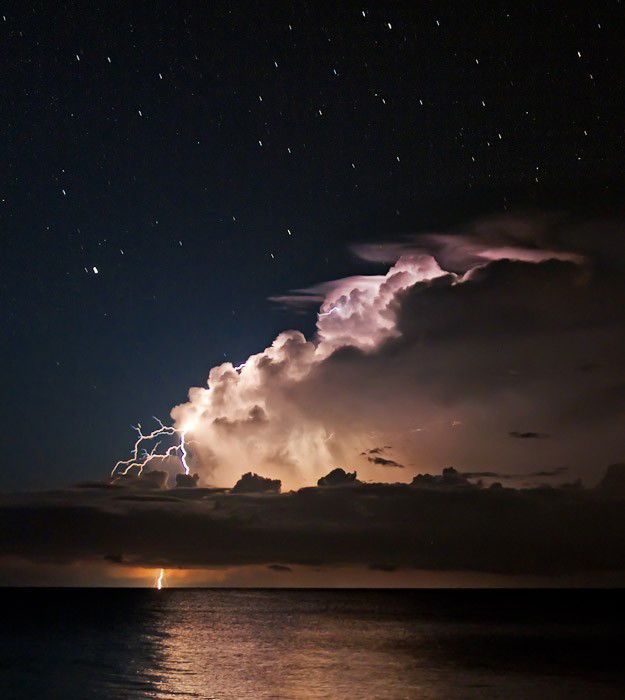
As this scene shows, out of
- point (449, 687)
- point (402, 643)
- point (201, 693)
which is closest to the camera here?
point (201, 693)

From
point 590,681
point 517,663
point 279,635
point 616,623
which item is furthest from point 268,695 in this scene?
point 616,623

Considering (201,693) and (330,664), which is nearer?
(201,693)

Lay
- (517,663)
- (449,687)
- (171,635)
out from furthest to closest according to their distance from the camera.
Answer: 1. (171,635)
2. (517,663)
3. (449,687)

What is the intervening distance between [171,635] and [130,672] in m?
37.9

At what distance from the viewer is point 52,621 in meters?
113

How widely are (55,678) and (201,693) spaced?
11353mm

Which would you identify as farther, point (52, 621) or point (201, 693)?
point (52, 621)

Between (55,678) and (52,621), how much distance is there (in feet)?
225

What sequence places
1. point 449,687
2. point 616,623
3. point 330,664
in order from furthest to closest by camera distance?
point 616,623 → point 330,664 → point 449,687

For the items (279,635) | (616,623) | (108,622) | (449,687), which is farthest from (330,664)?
Answer: (616,623)

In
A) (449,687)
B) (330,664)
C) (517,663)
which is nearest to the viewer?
(449,687)

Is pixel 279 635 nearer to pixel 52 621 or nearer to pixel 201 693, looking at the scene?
pixel 52 621

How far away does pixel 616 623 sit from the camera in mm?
121250

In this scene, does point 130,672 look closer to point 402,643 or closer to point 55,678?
point 55,678
